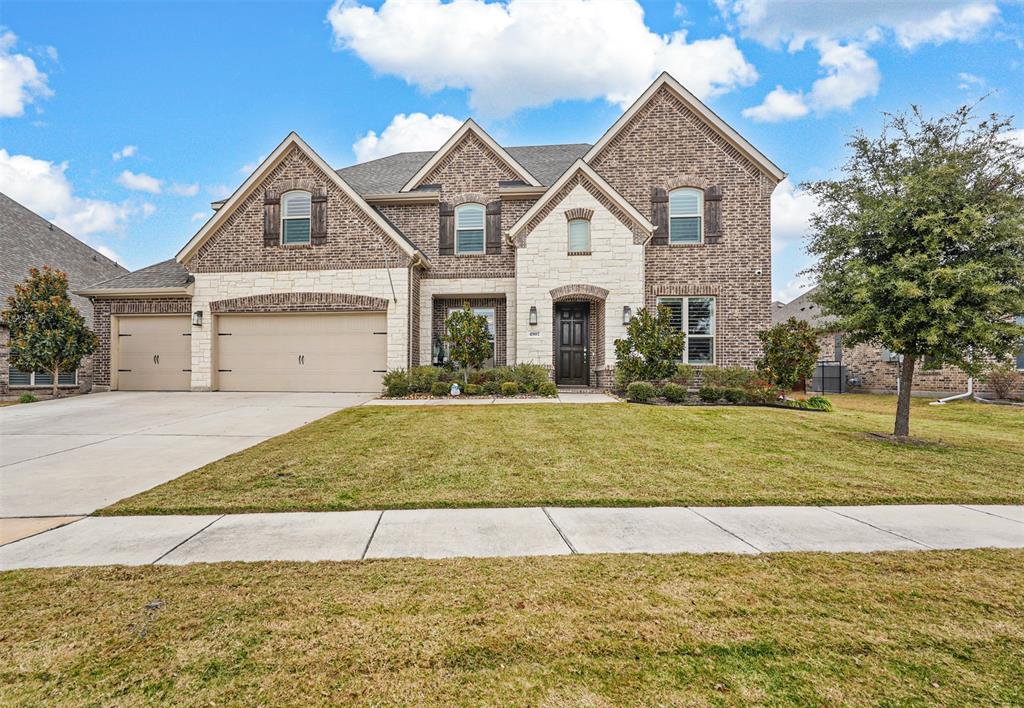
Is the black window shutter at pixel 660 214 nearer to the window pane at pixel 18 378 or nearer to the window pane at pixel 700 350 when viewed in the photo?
the window pane at pixel 700 350

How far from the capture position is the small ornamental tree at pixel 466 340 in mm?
12984

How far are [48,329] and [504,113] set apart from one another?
56.3 feet

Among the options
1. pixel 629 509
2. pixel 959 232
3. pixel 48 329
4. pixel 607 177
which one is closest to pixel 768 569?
pixel 629 509

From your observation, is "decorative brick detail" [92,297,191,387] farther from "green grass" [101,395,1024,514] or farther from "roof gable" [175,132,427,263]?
"green grass" [101,395,1024,514]

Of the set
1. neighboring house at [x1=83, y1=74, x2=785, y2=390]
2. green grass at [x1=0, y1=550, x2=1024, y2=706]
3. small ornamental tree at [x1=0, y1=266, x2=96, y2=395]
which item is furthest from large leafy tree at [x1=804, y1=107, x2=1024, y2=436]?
small ornamental tree at [x1=0, y1=266, x2=96, y2=395]

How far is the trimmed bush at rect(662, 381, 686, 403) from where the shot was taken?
11.6m

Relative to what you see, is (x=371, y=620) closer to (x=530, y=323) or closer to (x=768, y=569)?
(x=768, y=569)

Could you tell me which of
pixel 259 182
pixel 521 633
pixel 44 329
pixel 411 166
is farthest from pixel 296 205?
pixel 521 633

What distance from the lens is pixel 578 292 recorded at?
45.7 ft

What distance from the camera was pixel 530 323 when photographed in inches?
551

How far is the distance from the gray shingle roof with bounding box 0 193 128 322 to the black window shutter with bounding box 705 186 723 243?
22.8m

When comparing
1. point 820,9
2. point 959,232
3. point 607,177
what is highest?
point 820,9

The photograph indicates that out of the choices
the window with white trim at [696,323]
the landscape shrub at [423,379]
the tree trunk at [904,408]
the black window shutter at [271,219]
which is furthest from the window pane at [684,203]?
the black window shutter at [271,219]

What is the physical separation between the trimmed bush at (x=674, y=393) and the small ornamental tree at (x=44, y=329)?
17006 mm
